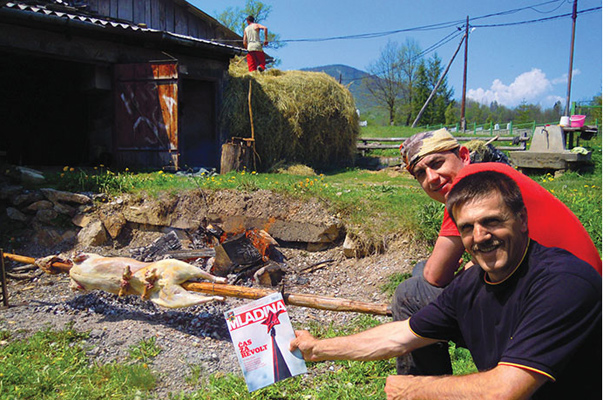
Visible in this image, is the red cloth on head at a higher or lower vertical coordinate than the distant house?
lower

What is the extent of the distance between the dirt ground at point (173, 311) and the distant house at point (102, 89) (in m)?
3.59

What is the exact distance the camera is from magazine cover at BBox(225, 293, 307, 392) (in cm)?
240

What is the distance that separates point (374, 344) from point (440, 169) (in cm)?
104

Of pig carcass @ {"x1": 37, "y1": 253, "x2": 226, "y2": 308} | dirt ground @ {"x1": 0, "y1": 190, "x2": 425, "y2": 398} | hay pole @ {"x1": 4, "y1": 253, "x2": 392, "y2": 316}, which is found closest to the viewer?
hay pole @ {"x1": 4, "y1": 253, "x2": 392, "y2": 316}

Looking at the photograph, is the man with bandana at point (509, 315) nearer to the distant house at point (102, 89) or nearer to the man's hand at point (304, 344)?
the man's hand at point (304, 344)

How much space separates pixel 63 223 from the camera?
6.27m

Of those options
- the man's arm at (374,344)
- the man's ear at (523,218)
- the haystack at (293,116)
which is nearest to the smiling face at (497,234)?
the man's ear at (523,218)

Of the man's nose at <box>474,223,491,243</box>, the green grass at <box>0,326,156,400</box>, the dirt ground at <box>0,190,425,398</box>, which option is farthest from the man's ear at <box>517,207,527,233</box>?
the green grass at <box>0,326,156,400</box>

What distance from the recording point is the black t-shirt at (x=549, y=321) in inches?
54.6

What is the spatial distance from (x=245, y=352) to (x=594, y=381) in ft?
5.33

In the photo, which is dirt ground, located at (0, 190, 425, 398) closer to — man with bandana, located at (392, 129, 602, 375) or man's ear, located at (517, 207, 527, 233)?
man with bandana, located at (392, 129, 602, 375)

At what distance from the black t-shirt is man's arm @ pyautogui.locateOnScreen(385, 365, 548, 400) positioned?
0.04m

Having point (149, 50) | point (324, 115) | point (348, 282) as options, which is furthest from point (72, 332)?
point (324, 115)

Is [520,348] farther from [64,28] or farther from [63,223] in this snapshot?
[64,28]
